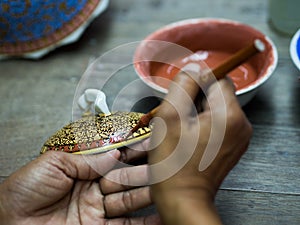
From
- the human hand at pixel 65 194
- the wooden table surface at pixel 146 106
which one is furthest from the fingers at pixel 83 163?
the wooden table surface at pixel 146 106

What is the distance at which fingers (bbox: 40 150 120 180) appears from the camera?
66 cm

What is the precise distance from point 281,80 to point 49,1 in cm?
46

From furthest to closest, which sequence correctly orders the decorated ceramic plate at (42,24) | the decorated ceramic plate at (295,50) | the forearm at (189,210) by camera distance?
the decorated ceramic plate at (42,24), the decorated ceramic plate at (295,50), the forearm at (189,210)

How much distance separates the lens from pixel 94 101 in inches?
29.3

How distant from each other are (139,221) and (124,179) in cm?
6

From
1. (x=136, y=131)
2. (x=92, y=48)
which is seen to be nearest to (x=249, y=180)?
(x=136, y=131)

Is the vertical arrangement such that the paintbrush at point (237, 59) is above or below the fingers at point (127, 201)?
above

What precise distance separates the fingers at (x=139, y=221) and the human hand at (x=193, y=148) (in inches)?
3.8

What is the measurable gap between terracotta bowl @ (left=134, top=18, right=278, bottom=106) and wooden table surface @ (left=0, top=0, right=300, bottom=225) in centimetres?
5

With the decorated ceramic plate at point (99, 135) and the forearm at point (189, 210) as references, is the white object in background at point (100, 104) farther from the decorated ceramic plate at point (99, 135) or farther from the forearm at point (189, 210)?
the forearm at point (189, 210)

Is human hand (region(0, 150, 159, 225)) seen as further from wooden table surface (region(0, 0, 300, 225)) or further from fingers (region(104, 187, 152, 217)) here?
wooden table surface (region(0, 0, 300, 225))

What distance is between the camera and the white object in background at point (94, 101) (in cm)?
72

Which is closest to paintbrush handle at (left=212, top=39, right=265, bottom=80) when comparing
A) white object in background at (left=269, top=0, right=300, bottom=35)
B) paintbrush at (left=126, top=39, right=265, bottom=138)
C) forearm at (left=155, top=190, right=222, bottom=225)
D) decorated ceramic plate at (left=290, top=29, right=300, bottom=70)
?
paintbrush at (left=126, top=39, right=265, bottom=138)

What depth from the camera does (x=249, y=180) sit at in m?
0.72
